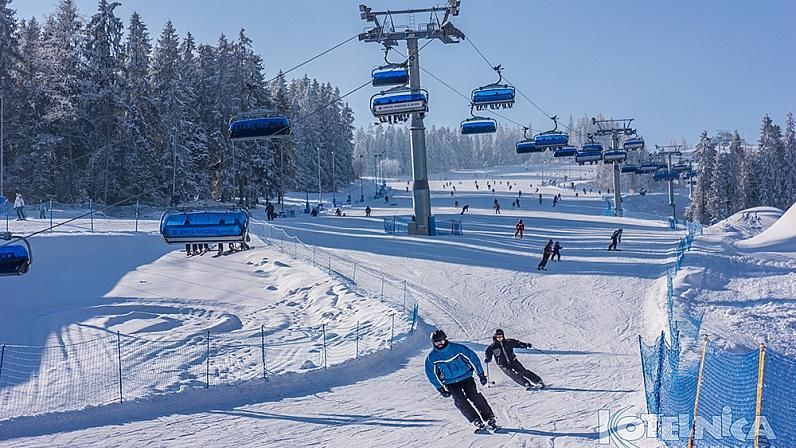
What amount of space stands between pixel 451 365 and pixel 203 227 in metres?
9.15

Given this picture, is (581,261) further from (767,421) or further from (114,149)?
(114,149)

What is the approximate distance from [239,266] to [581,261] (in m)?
15.2

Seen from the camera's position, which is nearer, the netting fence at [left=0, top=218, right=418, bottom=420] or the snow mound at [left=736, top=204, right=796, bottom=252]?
the netting fence at [left=0, top=218, right=418, bottom=420]

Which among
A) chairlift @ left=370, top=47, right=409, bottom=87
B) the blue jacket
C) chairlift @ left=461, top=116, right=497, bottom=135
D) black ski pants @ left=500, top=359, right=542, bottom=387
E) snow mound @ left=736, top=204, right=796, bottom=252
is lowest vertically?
snow mound @ left=736, top=204, right=796, bottom=252

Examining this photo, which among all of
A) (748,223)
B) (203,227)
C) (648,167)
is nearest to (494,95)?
(203,227)

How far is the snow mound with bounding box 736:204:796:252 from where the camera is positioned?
33.7 m

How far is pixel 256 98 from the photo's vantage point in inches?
2227

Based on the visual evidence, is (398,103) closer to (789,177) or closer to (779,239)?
(779,239)

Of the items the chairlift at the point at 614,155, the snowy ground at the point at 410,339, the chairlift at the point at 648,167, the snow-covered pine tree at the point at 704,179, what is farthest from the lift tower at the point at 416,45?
the snow-covered pine tree at the point at 704,179

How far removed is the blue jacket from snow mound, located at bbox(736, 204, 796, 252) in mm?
29533

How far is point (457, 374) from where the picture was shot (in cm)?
896

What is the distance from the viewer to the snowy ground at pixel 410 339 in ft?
32.9

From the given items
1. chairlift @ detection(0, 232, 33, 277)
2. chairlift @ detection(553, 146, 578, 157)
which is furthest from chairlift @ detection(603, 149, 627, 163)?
chairlift @ detection(0, 232, 33, 277)

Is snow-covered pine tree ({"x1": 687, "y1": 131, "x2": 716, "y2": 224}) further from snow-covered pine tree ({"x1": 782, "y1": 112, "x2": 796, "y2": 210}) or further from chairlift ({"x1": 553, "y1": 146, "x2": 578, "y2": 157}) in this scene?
chairlift ({"x1": 553, "y1": 146, "x2": 578, "y2": 157})
